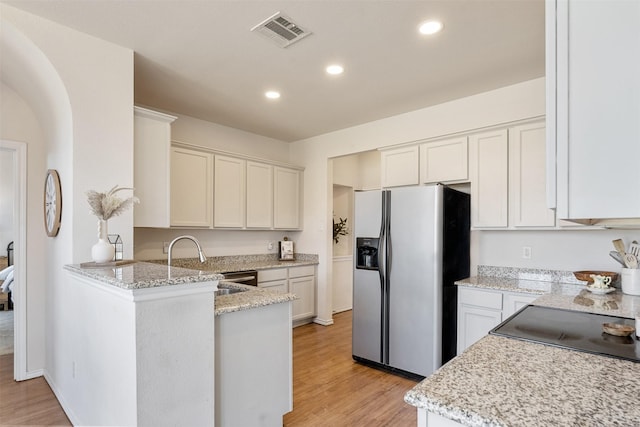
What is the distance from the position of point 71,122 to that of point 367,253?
103 inches

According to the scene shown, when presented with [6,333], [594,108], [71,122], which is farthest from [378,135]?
[6,333]

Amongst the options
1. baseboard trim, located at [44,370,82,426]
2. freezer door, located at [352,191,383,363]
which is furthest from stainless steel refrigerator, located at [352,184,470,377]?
baseboard trim, located at [44,370,82,426]

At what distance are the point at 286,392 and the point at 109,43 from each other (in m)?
2.69

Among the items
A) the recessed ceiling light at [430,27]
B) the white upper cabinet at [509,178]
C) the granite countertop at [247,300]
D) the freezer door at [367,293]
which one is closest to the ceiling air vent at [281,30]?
the recessed ceiling light at [430,27]

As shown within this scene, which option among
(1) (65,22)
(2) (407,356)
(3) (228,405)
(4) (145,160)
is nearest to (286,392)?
(3) (228,405)

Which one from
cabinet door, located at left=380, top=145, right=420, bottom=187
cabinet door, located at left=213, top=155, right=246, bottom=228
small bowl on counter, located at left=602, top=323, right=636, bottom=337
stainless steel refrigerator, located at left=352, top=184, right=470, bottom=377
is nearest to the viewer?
small bowl on counter, located at left=602, top=323, right=636, bottom=337

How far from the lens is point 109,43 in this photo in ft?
8.11

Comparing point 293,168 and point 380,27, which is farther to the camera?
point 293,168

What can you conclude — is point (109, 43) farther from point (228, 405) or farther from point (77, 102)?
point (228, 405)

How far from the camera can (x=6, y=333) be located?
413 cm

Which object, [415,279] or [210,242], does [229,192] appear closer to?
[210,242]

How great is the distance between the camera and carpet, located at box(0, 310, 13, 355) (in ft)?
12.0

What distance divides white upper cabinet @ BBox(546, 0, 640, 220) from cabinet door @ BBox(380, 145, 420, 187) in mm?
3185

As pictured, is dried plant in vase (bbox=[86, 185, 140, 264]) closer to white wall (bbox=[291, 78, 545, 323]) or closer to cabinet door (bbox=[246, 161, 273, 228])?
cabinet door (bbox=[246, 161, 273, 228])
